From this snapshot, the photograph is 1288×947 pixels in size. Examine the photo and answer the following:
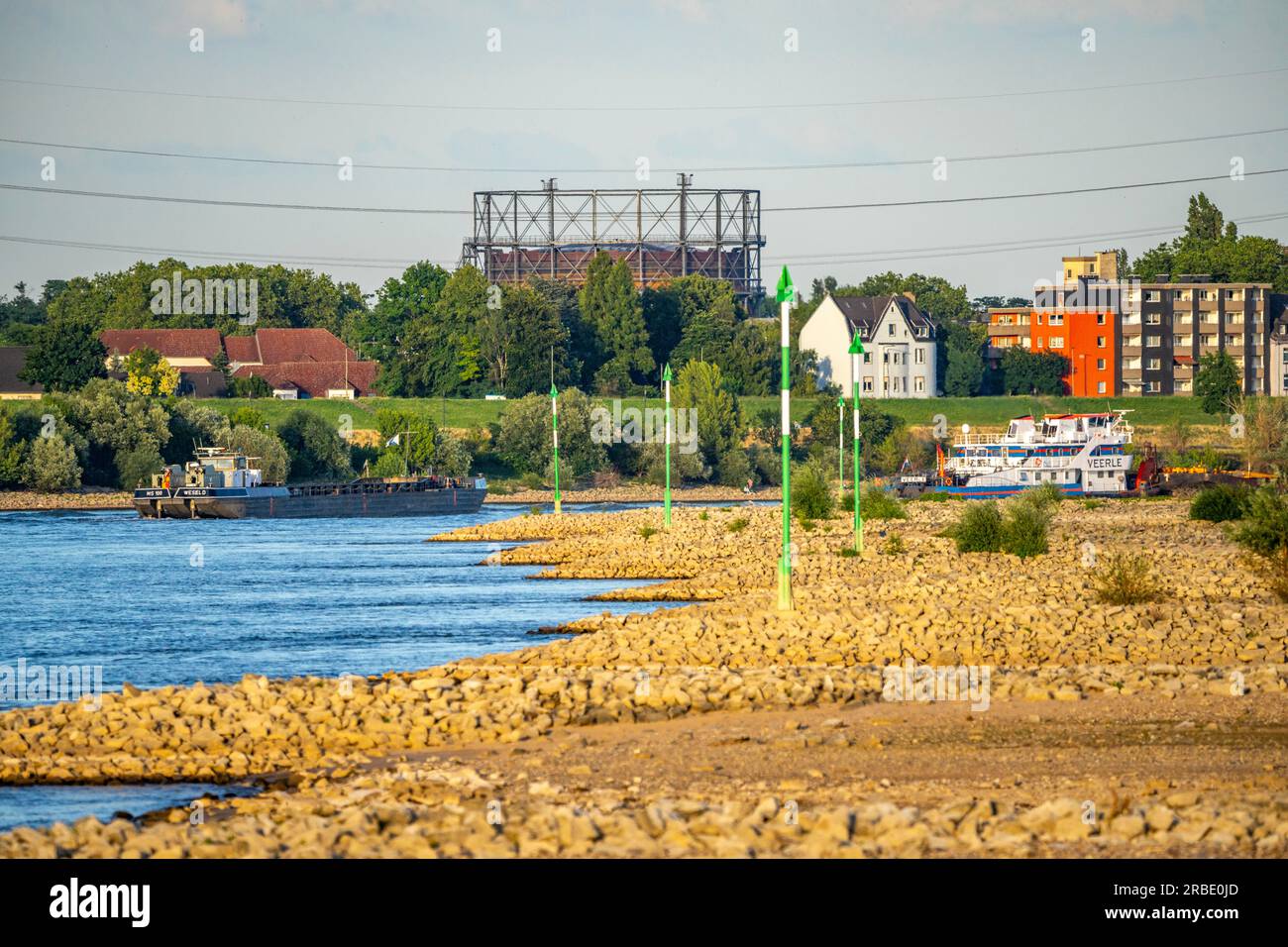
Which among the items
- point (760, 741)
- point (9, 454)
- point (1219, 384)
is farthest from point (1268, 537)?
point (1219, 384)

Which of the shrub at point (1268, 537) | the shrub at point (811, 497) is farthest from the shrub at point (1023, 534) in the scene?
the shrub at point (811, 497)

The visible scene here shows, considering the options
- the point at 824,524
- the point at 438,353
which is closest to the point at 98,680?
the point at 824,524

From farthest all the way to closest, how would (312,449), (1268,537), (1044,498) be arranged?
1. (312,449)
2. (1044,498)
3. (1268,537)

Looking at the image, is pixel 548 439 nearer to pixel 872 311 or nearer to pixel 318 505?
pixel 318 505

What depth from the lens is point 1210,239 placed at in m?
150

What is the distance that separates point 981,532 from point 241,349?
340 ft

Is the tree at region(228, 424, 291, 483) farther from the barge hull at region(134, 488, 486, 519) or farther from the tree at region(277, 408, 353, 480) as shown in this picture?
the barge hull at region(134, 488, 486, 519)

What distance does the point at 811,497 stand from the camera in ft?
177

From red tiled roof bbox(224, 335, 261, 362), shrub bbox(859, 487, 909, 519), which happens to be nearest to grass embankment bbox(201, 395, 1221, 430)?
red tiled roof bbox(224, 335, 261, 362)

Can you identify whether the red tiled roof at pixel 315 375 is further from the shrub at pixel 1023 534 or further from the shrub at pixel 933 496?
the shrub at pixel 1023 534

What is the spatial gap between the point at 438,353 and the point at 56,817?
109m

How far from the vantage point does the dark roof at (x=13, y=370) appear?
11931cm

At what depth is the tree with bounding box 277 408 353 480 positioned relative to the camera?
326 ft

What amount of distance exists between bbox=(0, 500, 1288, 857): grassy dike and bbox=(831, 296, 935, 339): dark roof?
97.9m
